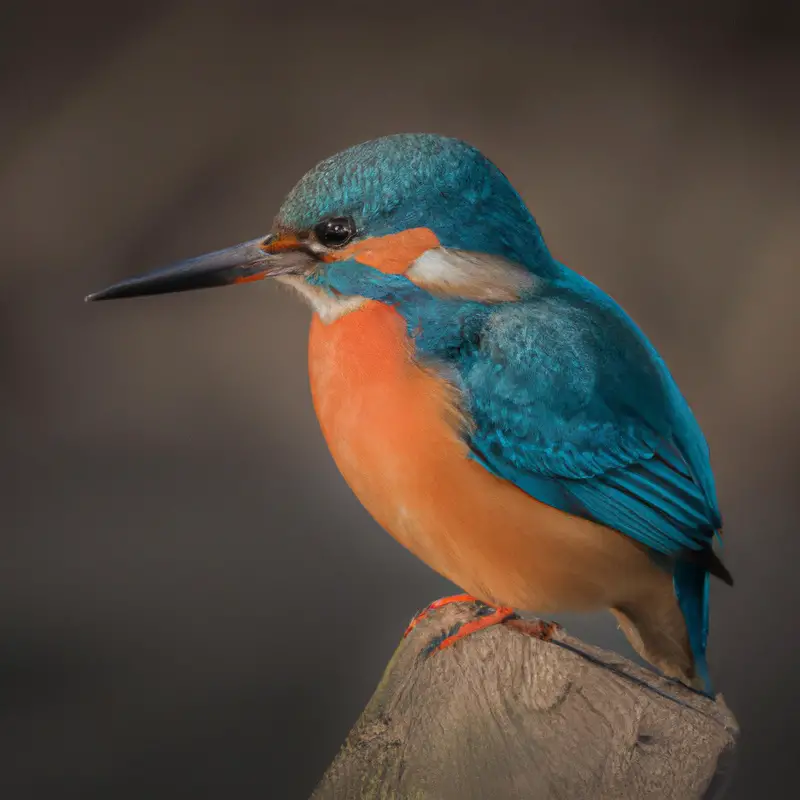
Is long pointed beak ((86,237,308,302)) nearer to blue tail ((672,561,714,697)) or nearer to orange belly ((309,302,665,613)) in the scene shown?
orange belly ((309,302,665,613))

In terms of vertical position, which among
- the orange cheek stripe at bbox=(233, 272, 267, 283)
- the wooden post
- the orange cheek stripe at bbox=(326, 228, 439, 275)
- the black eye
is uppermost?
the black eye

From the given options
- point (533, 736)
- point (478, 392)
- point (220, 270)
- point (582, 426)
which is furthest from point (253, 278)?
point (533, 736)

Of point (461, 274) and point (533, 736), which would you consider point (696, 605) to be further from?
point (461, 274)

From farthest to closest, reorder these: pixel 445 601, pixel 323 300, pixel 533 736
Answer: pixel 445 601, pixel 323 300, pixel 533 736

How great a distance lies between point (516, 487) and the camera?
3.96 ft

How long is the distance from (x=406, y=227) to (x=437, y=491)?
0.29 m

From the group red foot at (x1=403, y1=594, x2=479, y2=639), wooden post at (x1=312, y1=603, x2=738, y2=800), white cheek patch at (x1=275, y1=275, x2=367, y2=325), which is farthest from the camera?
red foot at (x1=403, y1=594, x2=479, y2=639)

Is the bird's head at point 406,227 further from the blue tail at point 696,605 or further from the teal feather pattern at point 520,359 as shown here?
the blue tail at point 696,605

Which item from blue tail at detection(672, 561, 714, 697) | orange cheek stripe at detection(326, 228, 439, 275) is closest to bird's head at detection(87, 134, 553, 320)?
orange cheek stripe at detection(326, 228, 439, 275)

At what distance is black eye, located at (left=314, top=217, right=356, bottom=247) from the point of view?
120cm

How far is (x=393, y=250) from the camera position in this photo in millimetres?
1200

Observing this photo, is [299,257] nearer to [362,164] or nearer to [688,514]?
[362,164]

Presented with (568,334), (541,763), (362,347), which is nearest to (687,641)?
(541,763)

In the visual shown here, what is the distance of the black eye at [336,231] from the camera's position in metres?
1.20
